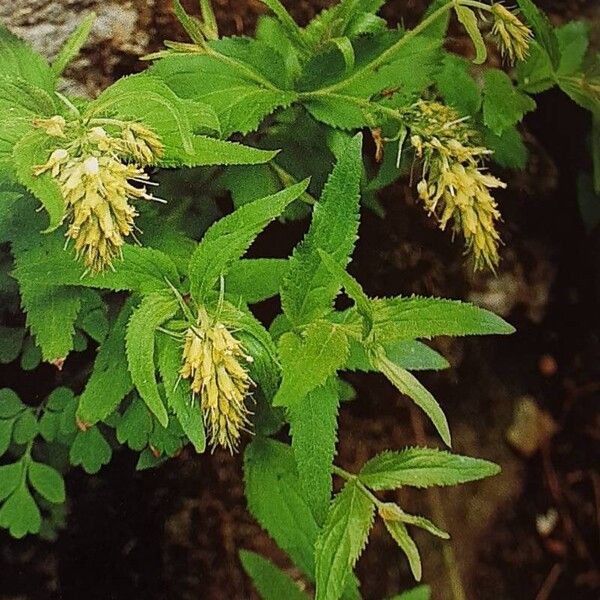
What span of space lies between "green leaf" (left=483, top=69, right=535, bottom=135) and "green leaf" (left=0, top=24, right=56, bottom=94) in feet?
1.23

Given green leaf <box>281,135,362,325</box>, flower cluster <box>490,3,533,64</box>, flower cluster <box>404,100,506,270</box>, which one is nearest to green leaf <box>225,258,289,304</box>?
green leaf <box>281,135,362,325</box>

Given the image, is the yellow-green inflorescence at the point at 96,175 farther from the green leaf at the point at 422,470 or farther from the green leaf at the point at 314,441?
the green leaf at the point at 422,470

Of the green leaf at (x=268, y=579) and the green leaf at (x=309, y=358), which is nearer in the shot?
the green leaf at (x=309, y=358)

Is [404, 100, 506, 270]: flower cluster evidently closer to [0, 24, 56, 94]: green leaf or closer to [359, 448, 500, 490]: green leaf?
[359, 448, 500, 490]: green leaf

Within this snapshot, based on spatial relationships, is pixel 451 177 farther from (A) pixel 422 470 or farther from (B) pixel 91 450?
(B) pixel 91 450

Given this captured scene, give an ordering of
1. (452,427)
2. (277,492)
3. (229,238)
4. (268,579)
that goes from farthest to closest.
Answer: (452,427) → (268,579) → (277,492) → (229,238)

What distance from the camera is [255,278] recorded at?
0.66 metres

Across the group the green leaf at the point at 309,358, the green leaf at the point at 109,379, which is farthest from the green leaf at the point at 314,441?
the green leaf at the point at 109,379

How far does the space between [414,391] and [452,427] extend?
1.56 feet

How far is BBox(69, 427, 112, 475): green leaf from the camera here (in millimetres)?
723

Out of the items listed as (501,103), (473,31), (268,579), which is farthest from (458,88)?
(268,579)

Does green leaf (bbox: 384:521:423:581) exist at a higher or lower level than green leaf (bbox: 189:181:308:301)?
lower

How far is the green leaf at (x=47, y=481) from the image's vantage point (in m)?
0.74

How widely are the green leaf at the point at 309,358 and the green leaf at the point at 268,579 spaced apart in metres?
0.28
